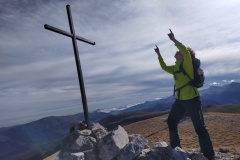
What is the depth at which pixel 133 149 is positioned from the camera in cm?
719

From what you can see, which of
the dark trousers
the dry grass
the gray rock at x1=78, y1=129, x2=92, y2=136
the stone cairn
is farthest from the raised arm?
the dry grass

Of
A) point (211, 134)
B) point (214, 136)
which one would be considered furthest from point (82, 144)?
point (211, 134)

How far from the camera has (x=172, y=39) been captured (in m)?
7.62

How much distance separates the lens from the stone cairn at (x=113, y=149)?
7.08 meters

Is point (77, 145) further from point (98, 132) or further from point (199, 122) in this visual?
point (199, 122)

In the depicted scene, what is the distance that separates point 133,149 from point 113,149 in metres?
0.56

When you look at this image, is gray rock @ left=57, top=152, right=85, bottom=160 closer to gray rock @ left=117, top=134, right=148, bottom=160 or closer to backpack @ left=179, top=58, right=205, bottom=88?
gray rock @ left=117, top=134, right=148, bottom=160

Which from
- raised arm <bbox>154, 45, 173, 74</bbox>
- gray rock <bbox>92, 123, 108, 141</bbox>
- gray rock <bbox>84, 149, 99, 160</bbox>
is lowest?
gray rock <bbox>84, 149, 99, 160</bbox>

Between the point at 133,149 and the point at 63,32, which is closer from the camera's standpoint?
the point at 133,149

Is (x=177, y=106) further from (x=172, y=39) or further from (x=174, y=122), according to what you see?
(x=172, y=39)

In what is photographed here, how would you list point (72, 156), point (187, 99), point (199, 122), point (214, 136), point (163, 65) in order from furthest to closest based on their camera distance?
1. point (214, 136)
2. point (163, 65)
3. point (187, 99)
4. point (199, 122)
5. point (72, 156)

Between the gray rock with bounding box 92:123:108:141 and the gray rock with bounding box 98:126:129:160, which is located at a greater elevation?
the gray rock with bounding box 92:123:108:141

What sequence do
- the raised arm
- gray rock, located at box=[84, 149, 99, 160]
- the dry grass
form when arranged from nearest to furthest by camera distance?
gray rock, located at box=[84, 149, 99, 160]
the raised arm
the dry grass

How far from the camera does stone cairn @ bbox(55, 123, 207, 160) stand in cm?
708
